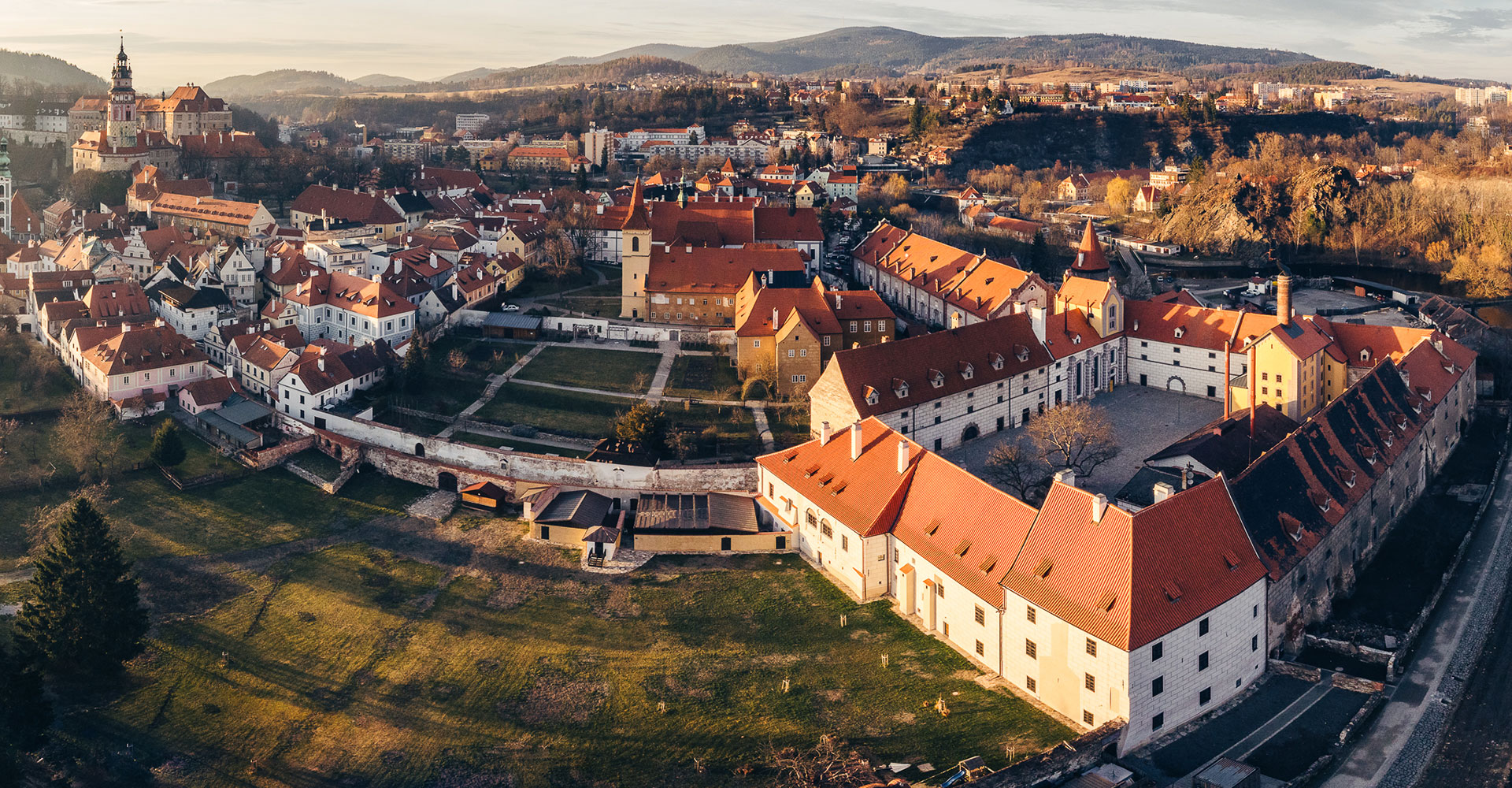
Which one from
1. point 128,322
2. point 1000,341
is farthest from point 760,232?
point 128,322

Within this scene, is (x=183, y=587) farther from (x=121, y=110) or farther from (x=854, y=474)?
(x=121, y=110)

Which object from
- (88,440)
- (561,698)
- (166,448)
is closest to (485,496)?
(166,448)

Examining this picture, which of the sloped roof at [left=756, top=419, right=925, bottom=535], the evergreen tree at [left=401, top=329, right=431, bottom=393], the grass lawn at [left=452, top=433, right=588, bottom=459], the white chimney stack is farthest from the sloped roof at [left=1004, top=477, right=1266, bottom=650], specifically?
the evergreen tree at [left=401, top=329, right=431, bottom=393]

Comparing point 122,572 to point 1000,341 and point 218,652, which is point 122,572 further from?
point 1000,341

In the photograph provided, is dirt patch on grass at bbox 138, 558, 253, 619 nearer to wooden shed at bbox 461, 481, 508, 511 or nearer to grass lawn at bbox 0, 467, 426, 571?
grass lawn at bbox 0, 467, 426, 571

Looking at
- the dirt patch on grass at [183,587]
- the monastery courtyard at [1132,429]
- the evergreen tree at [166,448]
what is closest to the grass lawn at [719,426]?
the monastery courtyard at [1132,429]

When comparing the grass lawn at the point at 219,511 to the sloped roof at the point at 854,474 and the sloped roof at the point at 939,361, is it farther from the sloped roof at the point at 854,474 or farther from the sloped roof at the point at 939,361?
the sloped roof at the point at 939,361
